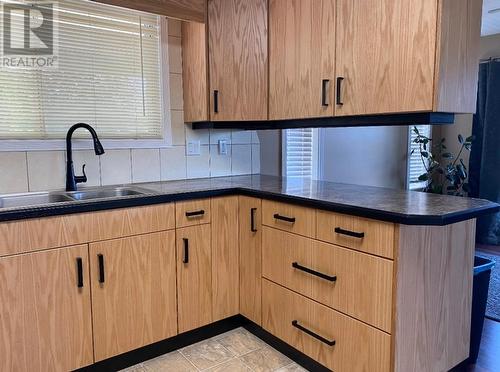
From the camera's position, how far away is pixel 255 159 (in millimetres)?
3018

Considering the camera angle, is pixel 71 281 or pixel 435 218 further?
pixel 71 281

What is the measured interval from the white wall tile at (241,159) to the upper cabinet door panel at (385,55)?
1043mm

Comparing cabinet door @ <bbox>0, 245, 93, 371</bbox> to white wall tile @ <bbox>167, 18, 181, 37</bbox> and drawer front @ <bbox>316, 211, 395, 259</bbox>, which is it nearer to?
drawer front @ <bbox>316, 211, 395, 259</bbox>

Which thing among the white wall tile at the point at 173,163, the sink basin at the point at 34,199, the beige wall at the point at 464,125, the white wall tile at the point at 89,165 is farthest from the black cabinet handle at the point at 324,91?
the beige wall at the point at 464,125

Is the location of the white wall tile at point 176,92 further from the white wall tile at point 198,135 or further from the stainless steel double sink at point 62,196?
the stainless steel double sink at point 62,196

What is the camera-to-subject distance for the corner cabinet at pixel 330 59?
5.41 ft

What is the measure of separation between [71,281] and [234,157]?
1.48 meters

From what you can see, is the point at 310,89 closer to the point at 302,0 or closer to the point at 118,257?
the point at 302,0

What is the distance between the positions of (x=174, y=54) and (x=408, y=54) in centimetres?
150

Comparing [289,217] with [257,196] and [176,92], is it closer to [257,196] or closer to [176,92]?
[257,196]

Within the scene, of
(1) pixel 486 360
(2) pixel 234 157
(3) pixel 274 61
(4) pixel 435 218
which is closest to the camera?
(4) pixel 435 218

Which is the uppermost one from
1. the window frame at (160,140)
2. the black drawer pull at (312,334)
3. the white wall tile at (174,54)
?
the white wall tile at (174,54)

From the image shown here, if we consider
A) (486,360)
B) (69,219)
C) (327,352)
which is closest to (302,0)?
(69,219)

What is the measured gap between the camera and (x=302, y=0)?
→ 7.06 feet
